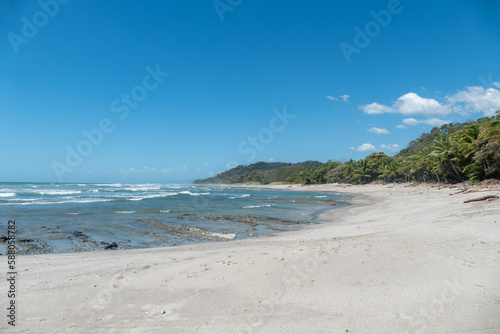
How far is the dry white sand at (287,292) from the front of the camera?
3.85 metres

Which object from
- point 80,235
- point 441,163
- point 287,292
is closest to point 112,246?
point 80,235

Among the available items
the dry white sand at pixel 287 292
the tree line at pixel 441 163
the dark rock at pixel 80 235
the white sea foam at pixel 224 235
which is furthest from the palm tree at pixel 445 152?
the dark rock at pixel 80 235

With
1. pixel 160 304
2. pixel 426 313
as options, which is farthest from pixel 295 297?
pixel 160 304

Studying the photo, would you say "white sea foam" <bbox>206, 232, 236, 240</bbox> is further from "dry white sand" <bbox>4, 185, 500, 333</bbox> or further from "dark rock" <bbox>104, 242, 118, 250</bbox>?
"dry white sand" <bbox>4, 185, 500, 333</bbox>

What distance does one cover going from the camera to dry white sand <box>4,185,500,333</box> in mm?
3846

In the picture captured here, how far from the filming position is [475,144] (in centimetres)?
2967

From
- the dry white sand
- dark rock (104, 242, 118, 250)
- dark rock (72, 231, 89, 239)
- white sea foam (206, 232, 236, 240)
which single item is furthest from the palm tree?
A: dark rock (72, 231, 89, 239)

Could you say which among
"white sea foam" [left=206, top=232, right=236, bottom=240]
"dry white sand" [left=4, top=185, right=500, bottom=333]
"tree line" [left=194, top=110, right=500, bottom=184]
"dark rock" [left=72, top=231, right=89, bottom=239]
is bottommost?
"white sea foam" [left=206, top=232, right=236, bottom=240]

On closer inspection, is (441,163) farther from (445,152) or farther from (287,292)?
(287,292)

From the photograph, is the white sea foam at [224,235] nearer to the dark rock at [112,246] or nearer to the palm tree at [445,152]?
the dark rock at [112,246]

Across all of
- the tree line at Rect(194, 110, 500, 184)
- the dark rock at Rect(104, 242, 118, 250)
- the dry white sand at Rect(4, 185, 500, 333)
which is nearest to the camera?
the dry white sand at Rect(4, 185, 500, 333)

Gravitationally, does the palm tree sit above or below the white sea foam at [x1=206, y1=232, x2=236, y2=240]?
above

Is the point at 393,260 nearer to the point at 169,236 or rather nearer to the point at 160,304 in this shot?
the point at 160,304

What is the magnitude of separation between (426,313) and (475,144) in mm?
34307
